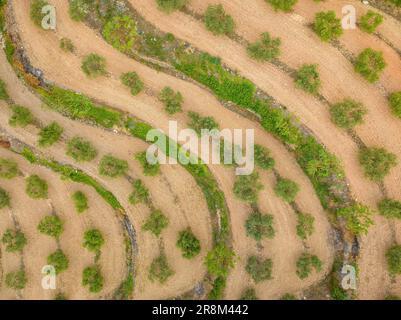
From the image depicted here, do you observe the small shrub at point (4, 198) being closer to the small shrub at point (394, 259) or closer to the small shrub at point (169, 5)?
the small shrub at point (169, 5)

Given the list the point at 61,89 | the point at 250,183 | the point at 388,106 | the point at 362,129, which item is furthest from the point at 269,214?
the point at 61,89

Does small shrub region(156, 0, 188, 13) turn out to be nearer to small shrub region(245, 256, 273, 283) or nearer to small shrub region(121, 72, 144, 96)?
small shrub region(121, 72, 144, 96)

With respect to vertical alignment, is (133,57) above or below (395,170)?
above

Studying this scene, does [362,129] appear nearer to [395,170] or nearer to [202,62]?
[395,170]

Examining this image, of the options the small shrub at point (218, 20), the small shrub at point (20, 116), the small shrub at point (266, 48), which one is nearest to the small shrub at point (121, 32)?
the small shrub at point (218, 20)

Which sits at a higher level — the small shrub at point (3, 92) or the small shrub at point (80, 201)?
the small shrub at point (3, 92)

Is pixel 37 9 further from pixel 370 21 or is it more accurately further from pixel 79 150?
pixel 370 21
